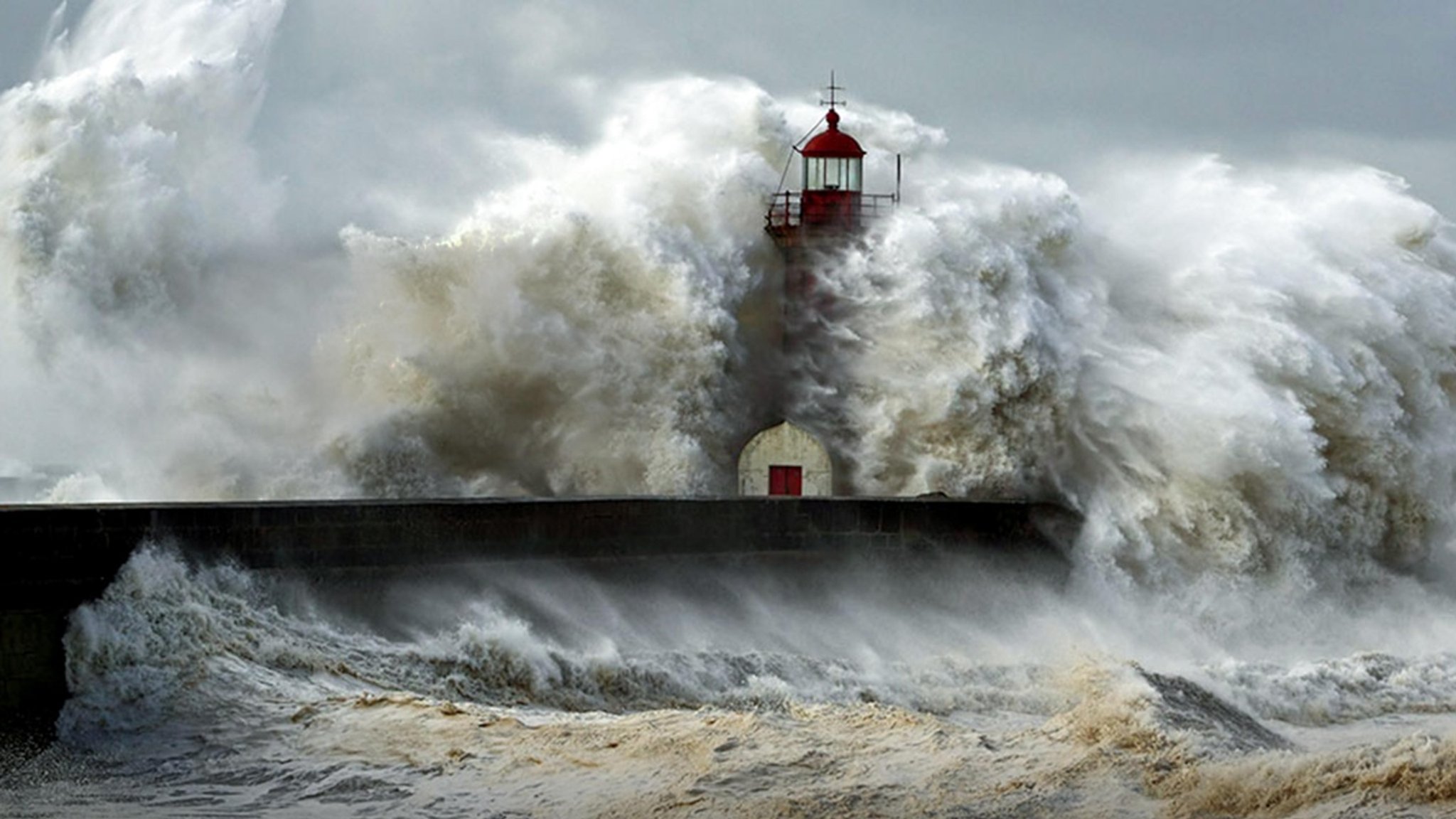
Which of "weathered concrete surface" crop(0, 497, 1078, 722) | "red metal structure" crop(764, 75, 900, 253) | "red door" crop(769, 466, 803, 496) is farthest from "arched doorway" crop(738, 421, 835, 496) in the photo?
"weathered concrete surface" crop(0, 497, 1078, 722)

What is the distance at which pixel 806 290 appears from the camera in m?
18.4

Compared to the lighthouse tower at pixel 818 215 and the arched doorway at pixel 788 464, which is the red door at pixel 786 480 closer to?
the arched doorway at pixel 788 464

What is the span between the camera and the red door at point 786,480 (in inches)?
711

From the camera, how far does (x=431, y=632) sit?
11.4m

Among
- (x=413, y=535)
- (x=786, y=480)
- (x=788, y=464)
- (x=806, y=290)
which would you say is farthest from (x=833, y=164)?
(x=413, y=535)

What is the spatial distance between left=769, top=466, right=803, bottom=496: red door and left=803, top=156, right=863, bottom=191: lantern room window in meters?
2.35

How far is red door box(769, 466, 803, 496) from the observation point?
18.0 meters

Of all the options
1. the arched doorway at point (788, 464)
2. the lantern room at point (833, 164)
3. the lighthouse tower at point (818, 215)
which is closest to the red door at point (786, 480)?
the arched doorway at point (788, 464)

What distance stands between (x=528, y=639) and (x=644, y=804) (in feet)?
10.5

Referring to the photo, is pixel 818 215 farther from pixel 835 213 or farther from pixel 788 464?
pixel 788 464

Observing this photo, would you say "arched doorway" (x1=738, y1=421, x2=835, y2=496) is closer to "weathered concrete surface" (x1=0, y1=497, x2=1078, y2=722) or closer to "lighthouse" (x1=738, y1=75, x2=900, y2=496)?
"lighthouse" (x1=738, y1=75, x2=900, y2=496)

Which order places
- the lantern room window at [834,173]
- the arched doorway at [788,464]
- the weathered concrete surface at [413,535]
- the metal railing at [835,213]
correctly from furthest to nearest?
1. the lantern room window at [834,173]
2. the metal railing at [835,213]
3. the arched doorway at [788,464]
4. the weathered concrete surface at [413,535]

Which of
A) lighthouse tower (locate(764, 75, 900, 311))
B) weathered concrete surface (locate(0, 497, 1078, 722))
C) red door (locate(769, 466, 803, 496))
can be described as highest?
lighthouse tower (locate(764, 75, 900, 311))

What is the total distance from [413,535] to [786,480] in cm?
666
